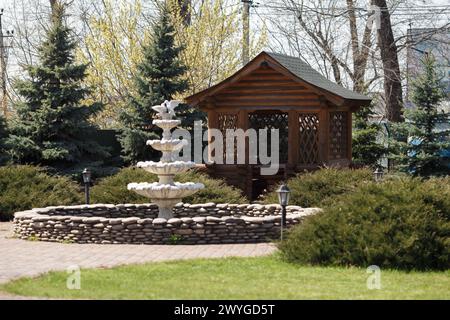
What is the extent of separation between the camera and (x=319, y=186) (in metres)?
19.5

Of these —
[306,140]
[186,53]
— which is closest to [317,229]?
[306,140]

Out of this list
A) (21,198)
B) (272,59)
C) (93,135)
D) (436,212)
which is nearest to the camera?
(436,212)

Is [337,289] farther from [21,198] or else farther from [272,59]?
[272,59]

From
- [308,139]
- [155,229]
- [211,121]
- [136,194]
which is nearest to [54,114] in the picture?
[211,121]

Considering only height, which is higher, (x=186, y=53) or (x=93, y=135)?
(x=186, y=53)

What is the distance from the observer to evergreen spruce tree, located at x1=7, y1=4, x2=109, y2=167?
26.2 m

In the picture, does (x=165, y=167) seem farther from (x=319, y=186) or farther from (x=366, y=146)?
(x=366, y=146)

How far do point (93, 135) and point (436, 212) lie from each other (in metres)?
17.2

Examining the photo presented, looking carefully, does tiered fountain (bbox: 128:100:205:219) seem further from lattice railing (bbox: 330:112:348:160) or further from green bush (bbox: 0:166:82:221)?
lattice railing (bbox: 330:112:348:160)

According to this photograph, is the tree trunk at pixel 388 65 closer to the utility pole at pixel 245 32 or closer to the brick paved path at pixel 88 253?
the utility pole at pixel 245 32

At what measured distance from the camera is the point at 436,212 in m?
13.2

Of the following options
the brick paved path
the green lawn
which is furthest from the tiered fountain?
the green lawn

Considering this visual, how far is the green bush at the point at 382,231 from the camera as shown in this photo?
494 inches

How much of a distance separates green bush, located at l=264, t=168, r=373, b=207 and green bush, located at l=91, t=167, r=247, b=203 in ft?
3.40
